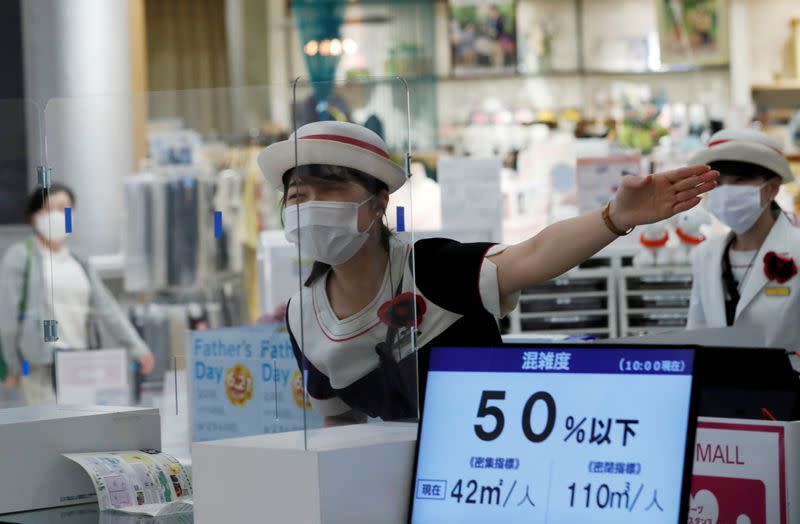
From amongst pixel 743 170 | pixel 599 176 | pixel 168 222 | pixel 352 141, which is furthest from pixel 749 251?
pixel 168 222

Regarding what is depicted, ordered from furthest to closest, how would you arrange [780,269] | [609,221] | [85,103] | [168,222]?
[168,222] < [85,103] < [780,269] < [609,221]

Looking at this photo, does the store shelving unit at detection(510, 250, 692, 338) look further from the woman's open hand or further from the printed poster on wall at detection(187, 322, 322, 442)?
the woman's open hand

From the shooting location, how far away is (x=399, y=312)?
1899 millimetres

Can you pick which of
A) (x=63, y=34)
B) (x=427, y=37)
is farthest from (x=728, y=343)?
(x=427, y=37)

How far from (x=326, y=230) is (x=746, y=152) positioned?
2.64 m

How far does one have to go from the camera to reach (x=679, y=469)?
145 cm

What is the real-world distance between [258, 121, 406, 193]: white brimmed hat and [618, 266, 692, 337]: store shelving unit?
4063 mm

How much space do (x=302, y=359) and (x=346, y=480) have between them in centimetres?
30

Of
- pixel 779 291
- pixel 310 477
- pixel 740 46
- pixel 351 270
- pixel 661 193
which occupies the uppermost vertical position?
pixel 740 46

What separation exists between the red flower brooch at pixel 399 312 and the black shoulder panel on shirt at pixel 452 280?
0.24 meters

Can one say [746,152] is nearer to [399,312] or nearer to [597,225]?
[597,225]

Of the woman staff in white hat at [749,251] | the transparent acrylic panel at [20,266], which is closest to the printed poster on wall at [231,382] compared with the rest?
the transparent acrylic panel at [20,266]

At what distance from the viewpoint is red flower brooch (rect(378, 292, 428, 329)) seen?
1883mm

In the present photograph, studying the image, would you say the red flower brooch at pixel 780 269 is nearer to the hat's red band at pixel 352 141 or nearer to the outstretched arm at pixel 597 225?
the outstretched arm at pixel 597 225
